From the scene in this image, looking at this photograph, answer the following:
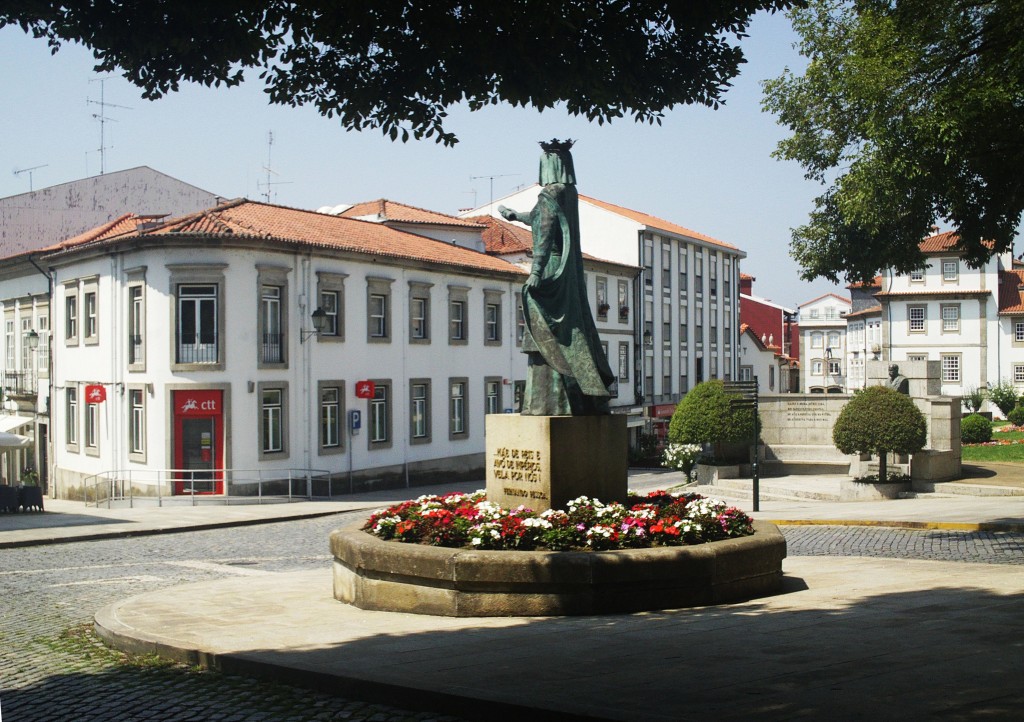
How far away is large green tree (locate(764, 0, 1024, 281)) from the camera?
1216cm

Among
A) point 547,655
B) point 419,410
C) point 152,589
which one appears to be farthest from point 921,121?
point 419,410

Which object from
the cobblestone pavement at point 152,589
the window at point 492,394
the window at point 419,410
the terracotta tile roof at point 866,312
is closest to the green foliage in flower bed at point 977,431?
the window at point 492,394

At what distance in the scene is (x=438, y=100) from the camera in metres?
8.34

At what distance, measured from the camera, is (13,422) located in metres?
35.8

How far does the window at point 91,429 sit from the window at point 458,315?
1137 cm

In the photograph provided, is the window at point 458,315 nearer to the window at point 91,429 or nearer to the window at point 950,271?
the window at point 91,429

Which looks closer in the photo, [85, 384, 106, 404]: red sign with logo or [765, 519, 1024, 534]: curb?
[765, 519, 1024, 534]: curb

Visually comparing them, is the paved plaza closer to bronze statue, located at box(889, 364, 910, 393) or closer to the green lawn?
bronze statue, located at box(889, 364, 910, 393)

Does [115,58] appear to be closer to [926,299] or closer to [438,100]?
[438,100]

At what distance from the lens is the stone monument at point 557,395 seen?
10.6 meters

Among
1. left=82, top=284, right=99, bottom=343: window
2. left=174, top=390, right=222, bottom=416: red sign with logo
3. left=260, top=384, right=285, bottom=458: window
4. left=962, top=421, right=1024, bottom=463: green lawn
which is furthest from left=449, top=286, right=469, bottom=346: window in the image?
left=962, top=421, right=1024, bottom=463: green lawn

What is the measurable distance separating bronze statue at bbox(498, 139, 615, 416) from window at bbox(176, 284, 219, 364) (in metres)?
19.0

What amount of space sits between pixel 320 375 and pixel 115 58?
78.4ft

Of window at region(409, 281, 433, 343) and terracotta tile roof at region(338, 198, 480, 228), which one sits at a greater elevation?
terracotta tile roof at region(338, 198, 480, 228)
